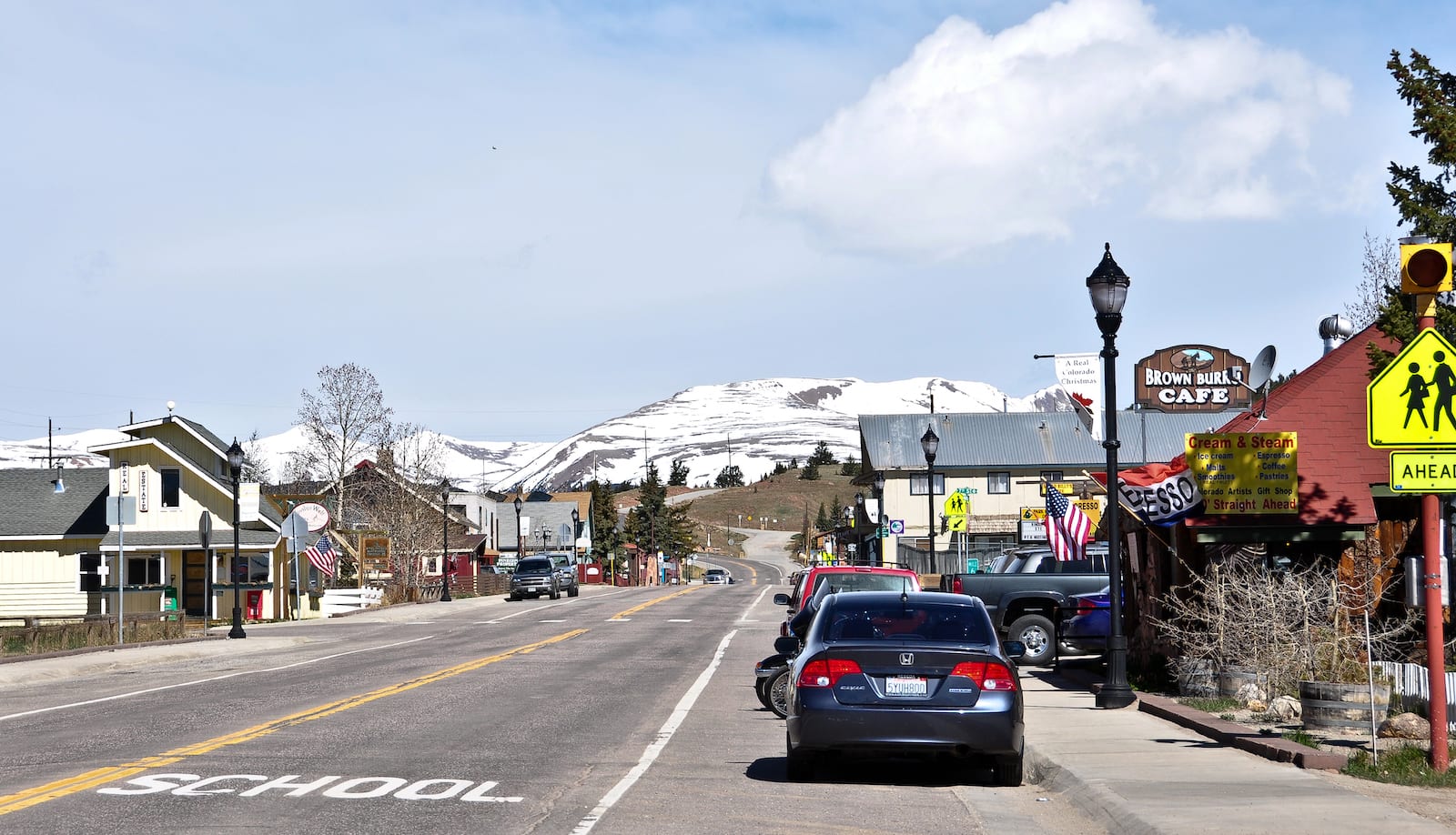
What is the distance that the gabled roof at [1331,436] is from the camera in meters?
19.7

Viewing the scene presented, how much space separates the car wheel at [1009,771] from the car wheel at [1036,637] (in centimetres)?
1239

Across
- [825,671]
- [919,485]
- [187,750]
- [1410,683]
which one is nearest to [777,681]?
[825,671]

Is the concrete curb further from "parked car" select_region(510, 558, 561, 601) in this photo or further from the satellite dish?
"parked car" select_region(510, 558, 561, 601)

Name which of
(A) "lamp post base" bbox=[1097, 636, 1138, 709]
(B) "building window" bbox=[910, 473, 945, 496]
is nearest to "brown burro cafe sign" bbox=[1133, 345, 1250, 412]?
(A) "lamp post base" bbox=[1097, 636, 1138, 709]

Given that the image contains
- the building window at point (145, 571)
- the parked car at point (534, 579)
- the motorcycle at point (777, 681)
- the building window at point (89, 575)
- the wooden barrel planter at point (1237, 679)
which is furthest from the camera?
the parked car at point (534, 579)

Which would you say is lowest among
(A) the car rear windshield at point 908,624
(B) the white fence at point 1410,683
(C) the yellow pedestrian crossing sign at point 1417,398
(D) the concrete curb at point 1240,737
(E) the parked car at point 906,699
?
(D) the concrete curb at point 1240,737

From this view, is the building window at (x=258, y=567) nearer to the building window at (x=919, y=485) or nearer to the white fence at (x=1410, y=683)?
the building window at (x=919, y=485)

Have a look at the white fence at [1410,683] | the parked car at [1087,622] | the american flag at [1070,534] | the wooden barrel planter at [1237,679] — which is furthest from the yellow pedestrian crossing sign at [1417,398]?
the american flag at [1070,534]

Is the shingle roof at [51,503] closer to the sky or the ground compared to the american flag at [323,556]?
closer to the sky

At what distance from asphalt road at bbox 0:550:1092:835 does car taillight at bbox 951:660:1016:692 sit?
908 millimetres

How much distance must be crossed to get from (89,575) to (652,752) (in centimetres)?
4469

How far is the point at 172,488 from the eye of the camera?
177 feet

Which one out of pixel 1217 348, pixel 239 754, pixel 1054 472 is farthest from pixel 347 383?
pixel 239 754

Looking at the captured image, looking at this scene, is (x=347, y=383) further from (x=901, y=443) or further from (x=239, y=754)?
(x=239, y=754)
